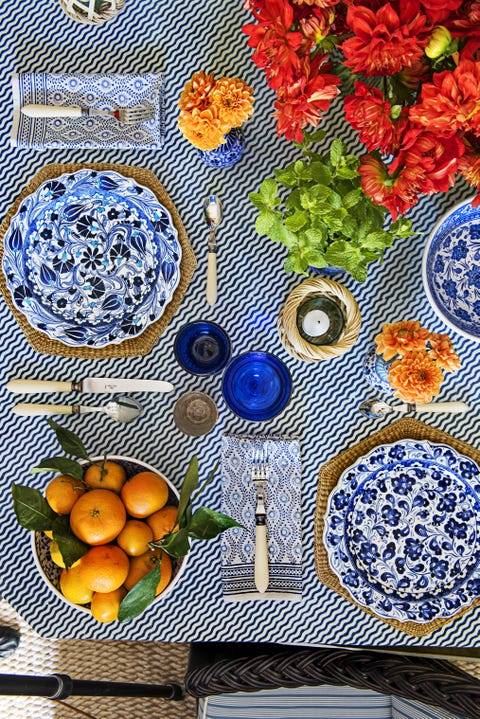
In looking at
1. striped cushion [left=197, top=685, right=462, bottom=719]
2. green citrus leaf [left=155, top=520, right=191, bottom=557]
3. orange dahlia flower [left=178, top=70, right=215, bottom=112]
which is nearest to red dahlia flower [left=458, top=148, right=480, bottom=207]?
orange dahlia flower [left=178, top=70, right=215, bottom=112]

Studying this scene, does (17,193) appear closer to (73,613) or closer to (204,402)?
(204,402)

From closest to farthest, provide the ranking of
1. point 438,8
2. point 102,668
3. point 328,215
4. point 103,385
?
point 438,8, point 328,215, point 103,385, point 102,668

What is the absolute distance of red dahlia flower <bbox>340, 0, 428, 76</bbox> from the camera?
599 millimetres

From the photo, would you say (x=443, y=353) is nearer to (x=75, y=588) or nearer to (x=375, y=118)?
(x=375, y=118)

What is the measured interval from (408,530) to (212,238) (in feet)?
1.88

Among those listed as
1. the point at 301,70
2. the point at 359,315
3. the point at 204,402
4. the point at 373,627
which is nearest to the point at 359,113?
the point at 301,70

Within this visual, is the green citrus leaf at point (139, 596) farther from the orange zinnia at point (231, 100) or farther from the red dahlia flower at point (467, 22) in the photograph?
the red dahlia flower at point (467, 22)

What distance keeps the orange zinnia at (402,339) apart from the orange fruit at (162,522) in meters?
0.39

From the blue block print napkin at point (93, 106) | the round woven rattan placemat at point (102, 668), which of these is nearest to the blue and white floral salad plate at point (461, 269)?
the blue block print napkin at point (93, 106)

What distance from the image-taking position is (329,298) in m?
0.97

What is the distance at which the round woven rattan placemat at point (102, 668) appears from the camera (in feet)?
4.47

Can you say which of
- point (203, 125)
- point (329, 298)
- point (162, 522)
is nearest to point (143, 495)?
point (162, 522)

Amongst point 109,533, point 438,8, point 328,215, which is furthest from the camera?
point 109,533

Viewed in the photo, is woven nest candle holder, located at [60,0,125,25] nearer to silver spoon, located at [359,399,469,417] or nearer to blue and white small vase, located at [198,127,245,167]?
blue and white small vase, located at [198,127,245,167]
